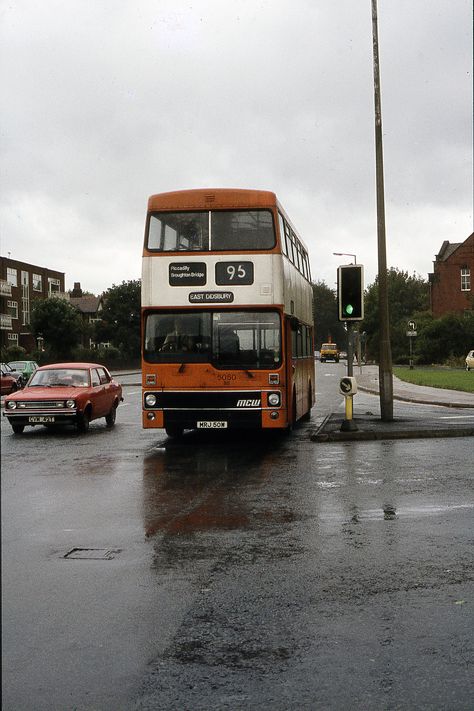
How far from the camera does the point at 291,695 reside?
419 cm

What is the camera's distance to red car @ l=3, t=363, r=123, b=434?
60.5 feet

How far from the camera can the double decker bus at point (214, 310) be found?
593 inches

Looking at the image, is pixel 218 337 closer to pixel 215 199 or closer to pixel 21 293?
pixel 215 199

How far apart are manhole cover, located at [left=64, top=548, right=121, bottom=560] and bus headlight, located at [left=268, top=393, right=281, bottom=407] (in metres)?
8.02

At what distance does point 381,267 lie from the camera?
19.2 meters

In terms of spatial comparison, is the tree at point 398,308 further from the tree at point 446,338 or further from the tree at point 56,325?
the tree at point 56,325

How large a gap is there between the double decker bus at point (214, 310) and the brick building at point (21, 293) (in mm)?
68613

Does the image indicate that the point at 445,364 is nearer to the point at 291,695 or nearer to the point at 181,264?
the point at 181,264

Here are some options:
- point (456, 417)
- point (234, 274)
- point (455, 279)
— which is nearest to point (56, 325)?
point (455, 279)

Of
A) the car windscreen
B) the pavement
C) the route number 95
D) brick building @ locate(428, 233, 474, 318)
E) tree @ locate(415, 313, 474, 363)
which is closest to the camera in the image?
the route number 95

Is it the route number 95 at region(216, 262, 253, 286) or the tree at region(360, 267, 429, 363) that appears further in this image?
the tree at region(360, 267, 429, 363)

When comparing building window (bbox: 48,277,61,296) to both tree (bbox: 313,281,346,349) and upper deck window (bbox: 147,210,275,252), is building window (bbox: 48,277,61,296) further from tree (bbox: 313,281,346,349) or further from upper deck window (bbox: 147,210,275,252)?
upper deck window (bbox: 147,210,275,252)

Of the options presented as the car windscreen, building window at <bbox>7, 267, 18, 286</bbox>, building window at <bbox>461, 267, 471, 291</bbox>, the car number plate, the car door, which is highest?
building window at <bbox>7, 267, 18, 286</bbox>

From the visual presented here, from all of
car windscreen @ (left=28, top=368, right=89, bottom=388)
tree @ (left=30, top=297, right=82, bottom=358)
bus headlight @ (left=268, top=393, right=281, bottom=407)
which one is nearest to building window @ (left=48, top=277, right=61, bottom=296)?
tree @ (left=30, top=297, right=82, bottom=358)
